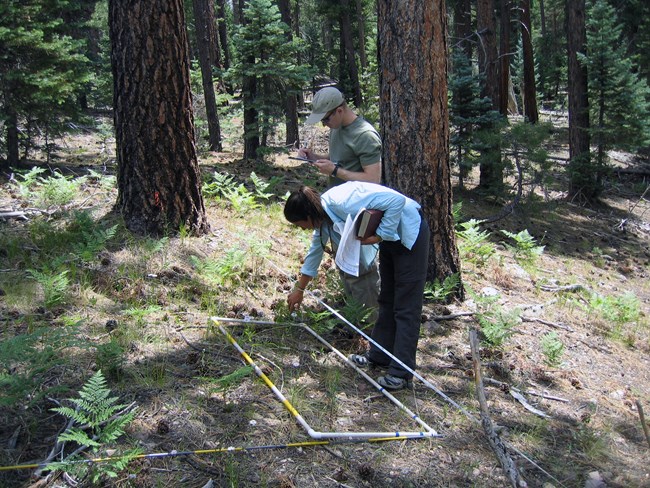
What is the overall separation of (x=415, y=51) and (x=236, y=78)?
6.83m

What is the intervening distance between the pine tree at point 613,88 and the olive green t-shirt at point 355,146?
11.6 metres

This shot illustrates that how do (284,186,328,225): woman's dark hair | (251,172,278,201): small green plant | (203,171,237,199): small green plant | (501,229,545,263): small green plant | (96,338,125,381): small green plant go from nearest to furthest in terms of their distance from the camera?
(96,338,125,381): small green plant
(284,186,328,225): woman's dark hair
(203,171,237,199): small green plant
(251,172,278,201): small green plant
(501,229,545,263): small green plant

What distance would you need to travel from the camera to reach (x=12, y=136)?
31.8 ft

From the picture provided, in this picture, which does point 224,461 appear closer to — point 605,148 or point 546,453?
point 546,453

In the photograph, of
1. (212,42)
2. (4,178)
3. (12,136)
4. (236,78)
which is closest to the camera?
(4,178)

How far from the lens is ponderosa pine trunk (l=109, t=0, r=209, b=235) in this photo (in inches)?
231

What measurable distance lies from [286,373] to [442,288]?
2.39 m

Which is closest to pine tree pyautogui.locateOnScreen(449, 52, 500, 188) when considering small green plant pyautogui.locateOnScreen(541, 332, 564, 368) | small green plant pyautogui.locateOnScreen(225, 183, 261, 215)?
small green plant pyautogui.locateOnScreen(225, 183, 261, 215)

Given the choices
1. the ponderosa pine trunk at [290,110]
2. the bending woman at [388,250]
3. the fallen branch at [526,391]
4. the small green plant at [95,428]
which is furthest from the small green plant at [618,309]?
the ponderosa pine trunk at [290,110]

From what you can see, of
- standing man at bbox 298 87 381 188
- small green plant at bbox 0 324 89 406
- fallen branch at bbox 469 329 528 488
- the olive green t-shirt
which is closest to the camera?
small green plant at bbox 0 324 89 406

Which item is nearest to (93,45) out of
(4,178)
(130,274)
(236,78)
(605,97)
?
(236,78)

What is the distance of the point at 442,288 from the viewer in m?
6.05

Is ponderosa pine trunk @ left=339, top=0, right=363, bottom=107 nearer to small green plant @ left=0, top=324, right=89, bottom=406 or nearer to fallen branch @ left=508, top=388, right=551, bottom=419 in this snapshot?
fallen branch @ left=508, top=388, right=551, bottom=419

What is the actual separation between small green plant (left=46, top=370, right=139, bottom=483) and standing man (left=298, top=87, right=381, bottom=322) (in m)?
2.29
